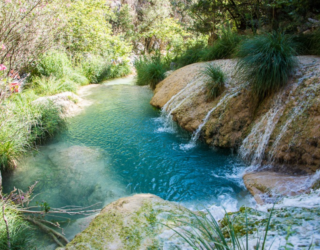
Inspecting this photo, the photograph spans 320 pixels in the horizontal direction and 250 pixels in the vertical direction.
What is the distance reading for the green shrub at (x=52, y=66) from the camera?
8.28 meters

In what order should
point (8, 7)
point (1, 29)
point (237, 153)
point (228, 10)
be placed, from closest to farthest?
point (237, 153)
point (1, 29)
point (8, 7)
point (228, 10)

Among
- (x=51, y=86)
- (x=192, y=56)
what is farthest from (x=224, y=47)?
(x=51, y=86)

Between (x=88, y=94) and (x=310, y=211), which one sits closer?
(x=310, y=211)

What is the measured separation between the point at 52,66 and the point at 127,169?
6376 millimetres

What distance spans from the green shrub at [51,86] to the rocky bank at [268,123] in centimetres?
438

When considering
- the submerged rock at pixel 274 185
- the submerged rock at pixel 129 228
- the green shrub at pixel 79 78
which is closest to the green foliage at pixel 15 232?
the submerged rock at pixel 129 228

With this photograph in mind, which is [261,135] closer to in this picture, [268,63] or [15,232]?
[268,63]

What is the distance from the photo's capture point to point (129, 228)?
Answer: 6.00 ft

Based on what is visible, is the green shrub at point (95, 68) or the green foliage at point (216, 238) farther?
the green shrub at point (95, 68)

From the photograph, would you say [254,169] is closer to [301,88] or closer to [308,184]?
[308,184]

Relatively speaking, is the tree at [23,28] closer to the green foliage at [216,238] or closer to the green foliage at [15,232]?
the green foliage at [15,232]

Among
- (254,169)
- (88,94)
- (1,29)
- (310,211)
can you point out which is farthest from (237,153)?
(88,94)

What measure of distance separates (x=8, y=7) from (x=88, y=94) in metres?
4.19

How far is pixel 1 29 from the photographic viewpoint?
4.53 m
